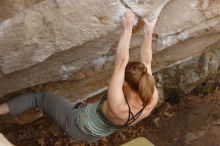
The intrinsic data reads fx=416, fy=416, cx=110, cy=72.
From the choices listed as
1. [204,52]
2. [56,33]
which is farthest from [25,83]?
[204,52]

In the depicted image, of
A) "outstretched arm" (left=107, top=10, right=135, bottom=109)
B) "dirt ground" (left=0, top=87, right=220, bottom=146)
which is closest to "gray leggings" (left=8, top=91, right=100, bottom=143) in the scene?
"outstretched arm" (left=107, top=10, right=135, bottom=109)

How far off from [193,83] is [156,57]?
1.78 metres

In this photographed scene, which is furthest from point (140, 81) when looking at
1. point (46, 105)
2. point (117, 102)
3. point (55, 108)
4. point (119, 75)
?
point (46, 105)

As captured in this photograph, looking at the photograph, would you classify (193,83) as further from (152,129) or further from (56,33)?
(56,33)

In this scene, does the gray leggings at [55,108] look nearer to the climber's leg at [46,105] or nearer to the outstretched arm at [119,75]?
the climber's leg at [46,105]

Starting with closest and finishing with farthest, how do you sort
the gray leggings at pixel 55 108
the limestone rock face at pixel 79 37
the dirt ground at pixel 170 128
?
the limestone rock face at pixel 79 37 → the gray leggings at pixel 55 108 → the dirt ground at pixel 170 128

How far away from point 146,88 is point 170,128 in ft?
14.4

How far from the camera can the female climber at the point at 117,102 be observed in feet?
15.6

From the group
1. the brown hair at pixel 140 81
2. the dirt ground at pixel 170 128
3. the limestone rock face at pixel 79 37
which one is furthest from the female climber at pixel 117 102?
the dirt ground at pixel 170 128

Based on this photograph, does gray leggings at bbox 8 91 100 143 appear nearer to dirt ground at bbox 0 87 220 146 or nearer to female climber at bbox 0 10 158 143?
female climber at bbox 0 10 158 143

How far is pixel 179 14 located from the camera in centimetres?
659

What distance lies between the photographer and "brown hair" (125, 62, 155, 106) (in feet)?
15.6

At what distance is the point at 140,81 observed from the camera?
474cm

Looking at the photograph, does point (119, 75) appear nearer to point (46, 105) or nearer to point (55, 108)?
point (55, 108)
